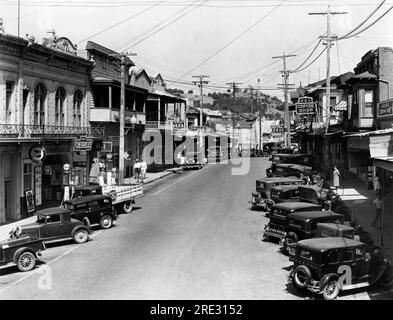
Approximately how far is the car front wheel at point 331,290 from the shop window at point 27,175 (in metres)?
19.9

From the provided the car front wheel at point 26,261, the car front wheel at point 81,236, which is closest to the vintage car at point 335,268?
the car front wheel at point 26,261

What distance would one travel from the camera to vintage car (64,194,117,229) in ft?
A: 73.3

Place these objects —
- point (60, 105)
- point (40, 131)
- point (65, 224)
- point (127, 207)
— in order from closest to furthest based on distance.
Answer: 1. point (65, 224)
2. point (127, 207)
3. point (40, 131)
4. point (60, 105)

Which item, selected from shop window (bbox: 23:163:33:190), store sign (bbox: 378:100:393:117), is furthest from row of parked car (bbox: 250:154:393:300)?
shop window (bbox: 23:163:33:190)

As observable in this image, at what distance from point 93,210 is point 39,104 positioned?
34.0ft

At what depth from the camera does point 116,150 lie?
44531mm

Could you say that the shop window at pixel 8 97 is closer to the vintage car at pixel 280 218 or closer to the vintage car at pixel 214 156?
the vintage car at pixel 280 218

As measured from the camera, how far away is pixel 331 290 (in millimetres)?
13258

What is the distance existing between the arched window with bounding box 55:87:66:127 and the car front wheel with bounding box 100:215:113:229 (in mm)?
11485

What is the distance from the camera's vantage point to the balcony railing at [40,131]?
25.6 m

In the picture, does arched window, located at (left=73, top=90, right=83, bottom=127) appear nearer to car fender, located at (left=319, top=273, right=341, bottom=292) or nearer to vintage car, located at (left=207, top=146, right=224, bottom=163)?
car fender, located at (left=319, top=273, right=341, bottom=292)

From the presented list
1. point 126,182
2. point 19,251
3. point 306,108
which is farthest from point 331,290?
point 306,108

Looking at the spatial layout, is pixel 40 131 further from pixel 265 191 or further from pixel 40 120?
pixel 265 191

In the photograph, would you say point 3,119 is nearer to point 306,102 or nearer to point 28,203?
point 28,203
